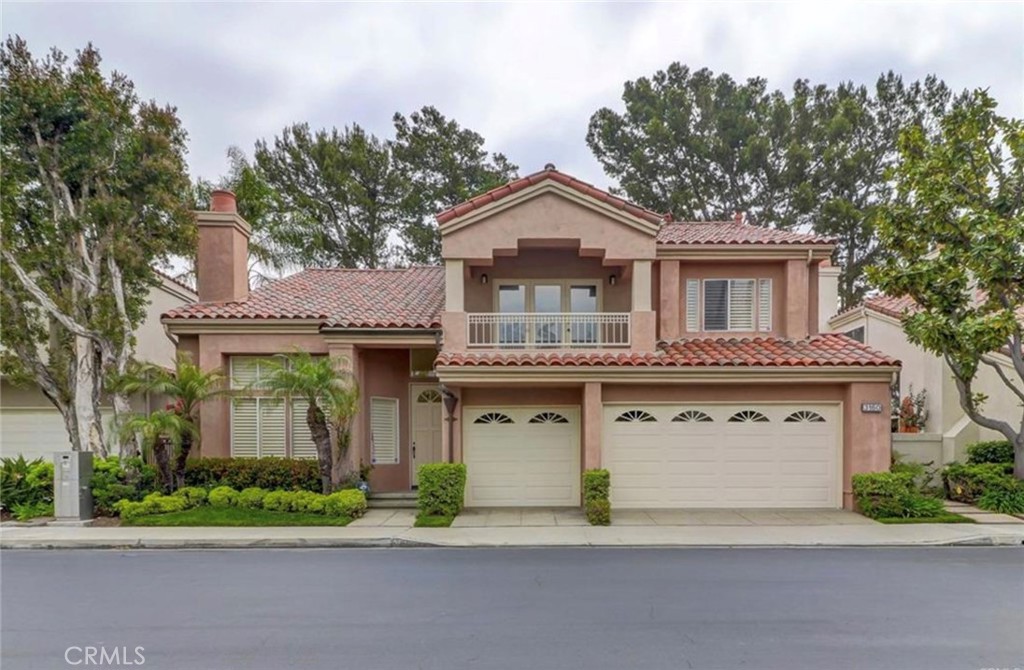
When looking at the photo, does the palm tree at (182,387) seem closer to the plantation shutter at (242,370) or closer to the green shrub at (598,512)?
the plantation shutter at (242,370)

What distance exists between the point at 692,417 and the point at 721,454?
102 centimetres

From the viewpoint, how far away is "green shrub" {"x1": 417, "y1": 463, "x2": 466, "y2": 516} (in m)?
10.9

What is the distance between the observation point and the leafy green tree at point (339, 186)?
80.2 ft

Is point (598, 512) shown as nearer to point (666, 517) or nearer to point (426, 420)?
point (666, 517)

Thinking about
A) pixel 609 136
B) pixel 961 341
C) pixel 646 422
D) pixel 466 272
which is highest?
pixel 609 136

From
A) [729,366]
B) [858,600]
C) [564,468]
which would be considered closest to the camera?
[858,600]

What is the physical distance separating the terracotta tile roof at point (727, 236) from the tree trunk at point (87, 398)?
13695 mm

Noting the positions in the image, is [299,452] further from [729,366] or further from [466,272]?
[729,366]

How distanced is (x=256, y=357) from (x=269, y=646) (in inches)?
344

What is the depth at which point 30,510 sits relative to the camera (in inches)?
434

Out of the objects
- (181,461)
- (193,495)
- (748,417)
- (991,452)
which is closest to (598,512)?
(748,417)

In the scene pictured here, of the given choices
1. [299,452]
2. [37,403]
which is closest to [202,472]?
[299,452]

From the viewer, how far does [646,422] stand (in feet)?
38.9

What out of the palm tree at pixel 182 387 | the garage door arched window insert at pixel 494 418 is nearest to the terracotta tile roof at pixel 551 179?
the garage door arched window insert at pixel 494 418
